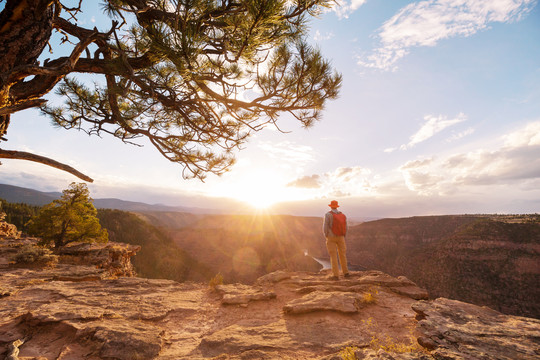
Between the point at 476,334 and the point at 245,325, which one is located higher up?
the point at 476,334

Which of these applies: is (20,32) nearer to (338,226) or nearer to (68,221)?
(338,226)

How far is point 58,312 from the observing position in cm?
351

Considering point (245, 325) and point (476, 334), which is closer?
point (476, 334)

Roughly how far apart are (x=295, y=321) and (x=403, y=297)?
9.91ft

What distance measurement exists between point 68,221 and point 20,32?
36.1ft

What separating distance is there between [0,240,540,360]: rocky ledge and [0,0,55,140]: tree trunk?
10.5ft

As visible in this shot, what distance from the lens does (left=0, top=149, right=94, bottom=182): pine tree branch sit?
3.81 metres

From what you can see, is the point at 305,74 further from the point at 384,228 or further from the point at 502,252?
the point at 384,228

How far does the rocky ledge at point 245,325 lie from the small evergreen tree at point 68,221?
251 inches

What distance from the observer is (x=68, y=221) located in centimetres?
1134

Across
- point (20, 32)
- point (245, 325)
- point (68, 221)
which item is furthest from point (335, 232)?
point (68, 221)

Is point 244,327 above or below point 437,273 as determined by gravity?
above

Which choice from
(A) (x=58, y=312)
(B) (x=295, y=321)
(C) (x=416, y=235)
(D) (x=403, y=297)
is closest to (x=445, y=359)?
(B) (x=295, y=321)

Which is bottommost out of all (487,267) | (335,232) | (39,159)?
(487,267)
